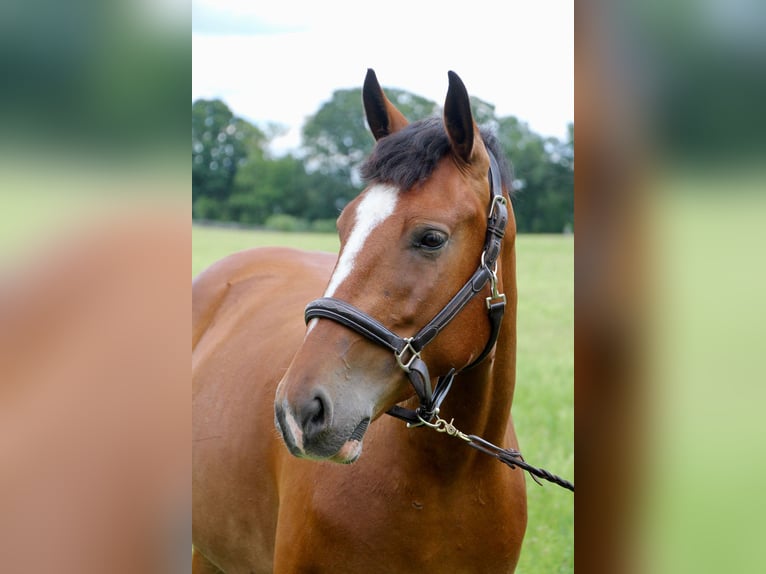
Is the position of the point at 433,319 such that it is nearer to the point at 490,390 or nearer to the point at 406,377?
the point at 406,377

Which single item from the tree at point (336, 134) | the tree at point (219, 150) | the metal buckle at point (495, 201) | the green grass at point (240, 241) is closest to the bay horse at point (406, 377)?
the metal buckle at point (495, 201)

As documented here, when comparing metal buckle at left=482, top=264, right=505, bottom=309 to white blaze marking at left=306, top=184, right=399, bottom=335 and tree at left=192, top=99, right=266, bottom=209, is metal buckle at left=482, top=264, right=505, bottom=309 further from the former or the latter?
tree at left=192, top=99, right=266, bottom=209

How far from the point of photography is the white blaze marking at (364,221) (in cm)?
193

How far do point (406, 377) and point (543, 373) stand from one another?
20.9 ft

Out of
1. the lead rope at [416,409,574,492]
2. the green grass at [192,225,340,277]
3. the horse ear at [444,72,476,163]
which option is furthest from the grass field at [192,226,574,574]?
the horse ear at [444,72,476,163]
